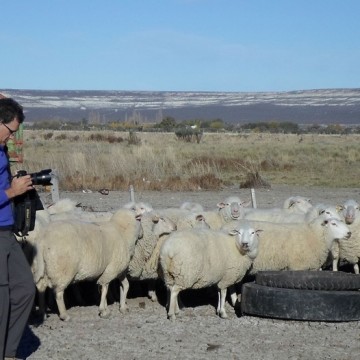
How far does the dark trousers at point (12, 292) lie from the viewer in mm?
6621

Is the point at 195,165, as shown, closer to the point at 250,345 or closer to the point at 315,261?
the point at 315,261

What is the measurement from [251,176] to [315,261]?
54.5 feet

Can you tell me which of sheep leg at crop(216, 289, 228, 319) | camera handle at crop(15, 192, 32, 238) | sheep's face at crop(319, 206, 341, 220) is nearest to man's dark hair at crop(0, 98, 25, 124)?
camera handle at crop(15, 192, 32, 238)

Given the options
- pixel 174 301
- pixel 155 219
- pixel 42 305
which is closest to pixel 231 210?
pixel 155 219

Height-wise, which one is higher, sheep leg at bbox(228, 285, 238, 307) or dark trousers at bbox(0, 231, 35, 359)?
dark trousers at bbox(0, 231, 35, 359)

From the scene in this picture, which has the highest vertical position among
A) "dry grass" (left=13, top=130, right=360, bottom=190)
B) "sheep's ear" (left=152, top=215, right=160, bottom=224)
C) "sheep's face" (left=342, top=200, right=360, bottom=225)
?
"sheep's ear" (left=152, top=215, right=160, bottom=224)

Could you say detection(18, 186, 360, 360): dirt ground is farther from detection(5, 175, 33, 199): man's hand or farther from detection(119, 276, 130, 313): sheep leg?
detection(5, 175, 33, 199): man's hand

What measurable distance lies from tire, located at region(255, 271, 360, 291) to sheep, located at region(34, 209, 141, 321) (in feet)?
5.70

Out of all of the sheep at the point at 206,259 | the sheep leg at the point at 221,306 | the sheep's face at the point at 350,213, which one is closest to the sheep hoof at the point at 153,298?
the sheep at the point at 206,259

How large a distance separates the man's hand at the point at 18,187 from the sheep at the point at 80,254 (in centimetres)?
280

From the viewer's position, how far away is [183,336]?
29.5 feet

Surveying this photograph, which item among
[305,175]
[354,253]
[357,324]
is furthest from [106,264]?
[305,175]

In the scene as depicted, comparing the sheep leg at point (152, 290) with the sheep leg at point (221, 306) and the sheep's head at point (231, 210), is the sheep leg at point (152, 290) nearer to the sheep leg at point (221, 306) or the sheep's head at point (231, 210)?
the sheep leg at point (221, 306)

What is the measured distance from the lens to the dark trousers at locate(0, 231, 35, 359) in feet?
21.7
